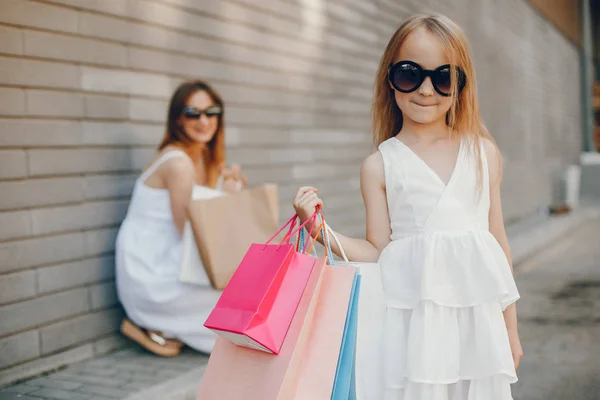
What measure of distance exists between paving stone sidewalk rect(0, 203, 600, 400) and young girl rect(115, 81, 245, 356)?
0.15 meters

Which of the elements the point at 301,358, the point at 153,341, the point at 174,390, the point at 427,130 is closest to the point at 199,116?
the point at 153,341

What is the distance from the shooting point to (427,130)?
8.26ft

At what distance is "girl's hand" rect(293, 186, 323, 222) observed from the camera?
227 centimetres

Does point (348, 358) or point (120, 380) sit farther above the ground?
point (348, 358)

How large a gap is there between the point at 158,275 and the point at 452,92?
275 cm

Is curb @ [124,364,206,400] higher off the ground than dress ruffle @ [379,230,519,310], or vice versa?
dress ruffle @ [379,230,519,310]

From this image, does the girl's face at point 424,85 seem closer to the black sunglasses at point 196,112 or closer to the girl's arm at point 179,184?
the girl's arm at point 179,184

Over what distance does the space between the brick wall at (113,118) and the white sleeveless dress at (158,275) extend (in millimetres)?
210

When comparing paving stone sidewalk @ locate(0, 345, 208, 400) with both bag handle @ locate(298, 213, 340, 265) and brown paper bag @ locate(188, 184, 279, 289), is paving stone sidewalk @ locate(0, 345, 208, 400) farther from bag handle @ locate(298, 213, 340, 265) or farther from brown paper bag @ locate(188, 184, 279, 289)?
bag handle @ locate(298, 213, 340, 265)

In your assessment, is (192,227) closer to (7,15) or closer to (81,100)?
(81,100)

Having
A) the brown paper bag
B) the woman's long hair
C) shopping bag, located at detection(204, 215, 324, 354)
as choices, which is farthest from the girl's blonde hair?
the woman's long hair

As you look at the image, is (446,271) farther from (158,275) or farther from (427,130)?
(158,275)

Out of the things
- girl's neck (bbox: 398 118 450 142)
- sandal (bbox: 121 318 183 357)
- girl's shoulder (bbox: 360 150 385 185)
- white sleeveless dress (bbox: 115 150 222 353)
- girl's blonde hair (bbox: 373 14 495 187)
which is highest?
girl's blonde hair (bbox: 373 14 495 187)

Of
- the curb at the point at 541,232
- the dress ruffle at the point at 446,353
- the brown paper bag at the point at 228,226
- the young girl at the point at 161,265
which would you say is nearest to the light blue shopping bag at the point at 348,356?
the dress ruffle at the point at 446,353
